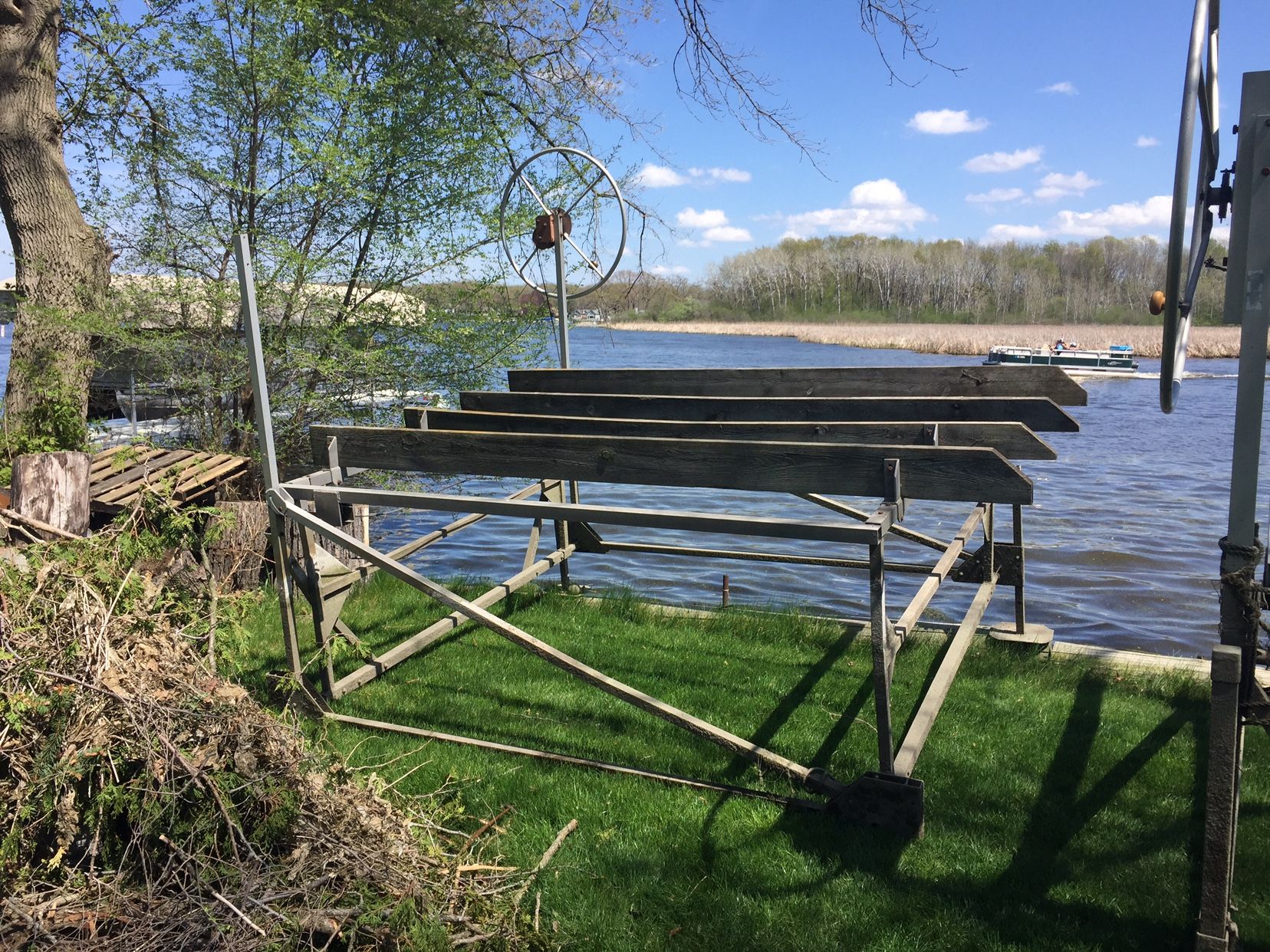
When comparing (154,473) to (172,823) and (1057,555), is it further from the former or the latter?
(1057,555)

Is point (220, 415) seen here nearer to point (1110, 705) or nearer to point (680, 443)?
point (680, 443)

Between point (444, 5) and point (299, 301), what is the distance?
3563mm

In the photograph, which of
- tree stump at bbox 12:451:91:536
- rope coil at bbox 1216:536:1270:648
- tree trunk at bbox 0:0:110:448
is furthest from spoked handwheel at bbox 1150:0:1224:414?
tree trunk at bbox 0:0:110:448

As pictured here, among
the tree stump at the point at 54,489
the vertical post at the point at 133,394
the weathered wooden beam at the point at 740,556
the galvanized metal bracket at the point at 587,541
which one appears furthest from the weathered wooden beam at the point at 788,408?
the vertical post at the point at 133,394

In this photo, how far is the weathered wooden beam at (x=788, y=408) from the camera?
5.08 meters

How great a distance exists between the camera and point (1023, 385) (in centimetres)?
561

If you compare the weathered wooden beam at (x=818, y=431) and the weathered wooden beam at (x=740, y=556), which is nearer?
the weathered wooden beam at (x=818, y=431)

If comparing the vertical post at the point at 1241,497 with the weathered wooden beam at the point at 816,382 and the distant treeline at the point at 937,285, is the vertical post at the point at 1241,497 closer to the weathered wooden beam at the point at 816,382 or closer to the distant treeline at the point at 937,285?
the weathered wooden beam at the point at 816,382

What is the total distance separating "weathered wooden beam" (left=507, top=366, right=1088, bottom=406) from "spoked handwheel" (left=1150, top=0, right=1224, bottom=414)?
171 cm

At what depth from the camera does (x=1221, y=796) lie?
323 centimetres

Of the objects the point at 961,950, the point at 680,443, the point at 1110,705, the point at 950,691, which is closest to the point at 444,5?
the point at 680,443

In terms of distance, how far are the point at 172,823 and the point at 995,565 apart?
5.82m

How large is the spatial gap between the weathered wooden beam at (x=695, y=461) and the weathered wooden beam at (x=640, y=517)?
0.16 m

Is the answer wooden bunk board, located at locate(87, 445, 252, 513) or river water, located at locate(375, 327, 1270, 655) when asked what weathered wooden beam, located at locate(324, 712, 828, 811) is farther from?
river water, located at locate(375, 327, 1270, 655)
